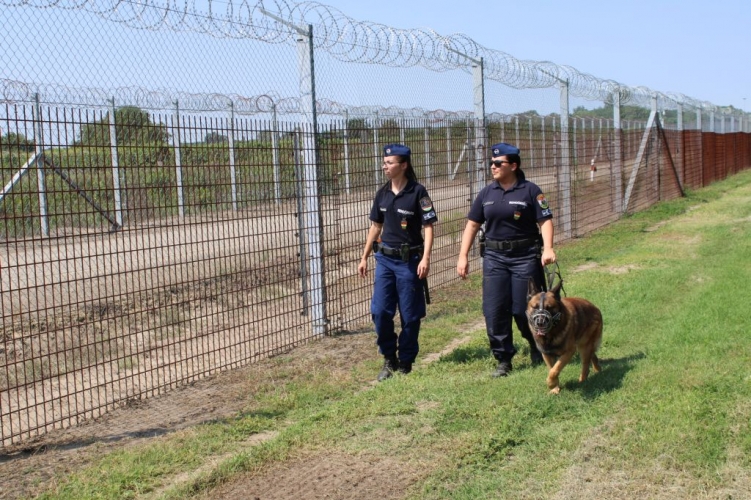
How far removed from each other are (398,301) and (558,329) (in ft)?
4.97

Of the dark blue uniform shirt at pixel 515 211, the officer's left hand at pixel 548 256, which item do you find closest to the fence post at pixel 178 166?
the dark blue uniform shirt at pixel 515 211

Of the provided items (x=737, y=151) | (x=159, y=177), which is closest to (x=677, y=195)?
(x=737, y=151)

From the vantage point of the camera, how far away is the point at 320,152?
783 centimetres

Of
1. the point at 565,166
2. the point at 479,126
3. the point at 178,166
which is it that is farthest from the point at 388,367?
the point at 565,166

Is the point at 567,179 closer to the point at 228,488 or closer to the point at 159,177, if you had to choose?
the point at 159,177

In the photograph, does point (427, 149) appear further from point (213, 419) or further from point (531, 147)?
point (213, 419)

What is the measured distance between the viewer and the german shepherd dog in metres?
5.19

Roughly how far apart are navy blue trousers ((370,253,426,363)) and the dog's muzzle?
4.18 feet

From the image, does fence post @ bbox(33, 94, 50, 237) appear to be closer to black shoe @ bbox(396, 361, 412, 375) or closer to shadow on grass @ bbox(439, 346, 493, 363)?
black shoe @ bbox(396, 361, 412, 375)

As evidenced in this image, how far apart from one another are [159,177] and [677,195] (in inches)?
762

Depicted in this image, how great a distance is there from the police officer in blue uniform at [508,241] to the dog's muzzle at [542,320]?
2.16 ft

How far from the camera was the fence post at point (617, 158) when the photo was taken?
17.8 m

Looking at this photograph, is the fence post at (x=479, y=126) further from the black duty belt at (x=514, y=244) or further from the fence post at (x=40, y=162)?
the fence post at (x=40, y=162)

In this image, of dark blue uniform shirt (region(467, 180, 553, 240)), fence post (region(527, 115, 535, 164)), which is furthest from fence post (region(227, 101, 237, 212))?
fence post (region(527, 115, 535, 164))
